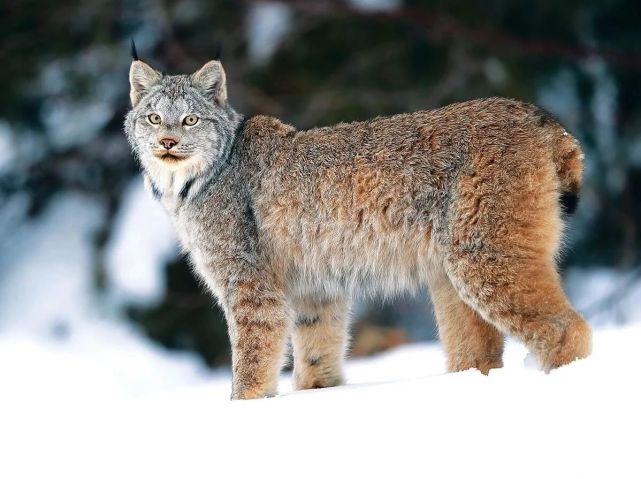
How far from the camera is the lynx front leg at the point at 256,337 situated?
6.34 metres

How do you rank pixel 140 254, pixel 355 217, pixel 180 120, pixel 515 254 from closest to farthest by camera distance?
pixel 515 254
pixel 355 217
pixel 180 120
pixel 140 254

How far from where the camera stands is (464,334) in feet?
20.9

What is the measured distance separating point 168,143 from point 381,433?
98.7 inches

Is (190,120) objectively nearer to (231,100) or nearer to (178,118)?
(178,118)

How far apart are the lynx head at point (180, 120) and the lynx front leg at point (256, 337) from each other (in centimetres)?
81

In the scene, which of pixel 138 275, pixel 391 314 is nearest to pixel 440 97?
pixel 391 314

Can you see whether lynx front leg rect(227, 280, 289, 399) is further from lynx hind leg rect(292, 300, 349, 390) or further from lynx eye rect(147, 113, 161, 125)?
lynx eye rect(147, 113, 161, 125)

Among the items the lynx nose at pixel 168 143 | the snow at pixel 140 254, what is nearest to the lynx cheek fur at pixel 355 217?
Answer: the lynx nose at pixel 168 143

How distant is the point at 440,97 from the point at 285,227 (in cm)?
768

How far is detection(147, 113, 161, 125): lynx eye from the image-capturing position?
266 inches

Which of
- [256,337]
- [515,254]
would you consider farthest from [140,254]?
[515,254]

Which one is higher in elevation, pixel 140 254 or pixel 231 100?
pixel 231 100

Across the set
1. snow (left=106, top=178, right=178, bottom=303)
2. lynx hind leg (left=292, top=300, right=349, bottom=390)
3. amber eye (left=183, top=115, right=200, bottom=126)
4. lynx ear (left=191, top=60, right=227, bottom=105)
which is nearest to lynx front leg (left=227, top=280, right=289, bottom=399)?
lynx hind leg (left=292, top=300, right=349, bottom=390)

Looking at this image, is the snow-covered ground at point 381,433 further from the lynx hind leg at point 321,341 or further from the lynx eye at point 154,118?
the lynx eye at point 154,118
